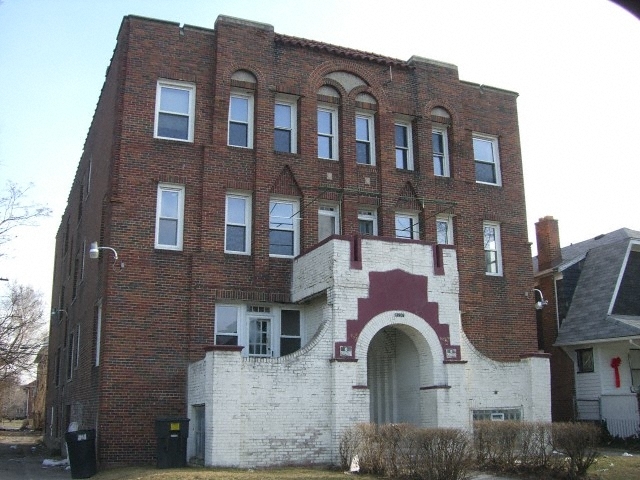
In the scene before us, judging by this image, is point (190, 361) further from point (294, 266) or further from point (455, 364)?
point (455, 364)

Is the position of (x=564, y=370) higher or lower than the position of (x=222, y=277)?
lower

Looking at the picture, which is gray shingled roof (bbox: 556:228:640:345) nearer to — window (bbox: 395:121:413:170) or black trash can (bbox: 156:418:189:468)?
window (bbox: 395:121:413:170)

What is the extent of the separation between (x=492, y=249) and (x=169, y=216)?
34.9 feet

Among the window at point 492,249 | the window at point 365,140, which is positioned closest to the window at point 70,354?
the window at point 365,140

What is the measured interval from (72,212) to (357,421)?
1904cm

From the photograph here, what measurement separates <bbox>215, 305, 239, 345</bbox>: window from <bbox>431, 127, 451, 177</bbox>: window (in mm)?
8190

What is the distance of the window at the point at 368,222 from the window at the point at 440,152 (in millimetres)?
2685

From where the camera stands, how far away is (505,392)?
1850 cm

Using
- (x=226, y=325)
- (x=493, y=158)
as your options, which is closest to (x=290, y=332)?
(x=226, y=325)

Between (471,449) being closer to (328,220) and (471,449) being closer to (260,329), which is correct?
(260,329)

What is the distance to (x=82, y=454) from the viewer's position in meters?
16.1

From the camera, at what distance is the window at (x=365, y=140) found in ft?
71.5

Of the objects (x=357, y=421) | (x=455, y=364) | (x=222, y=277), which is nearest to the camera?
(x=357, y=421)

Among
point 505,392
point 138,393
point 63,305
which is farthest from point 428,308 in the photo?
point 63,305
